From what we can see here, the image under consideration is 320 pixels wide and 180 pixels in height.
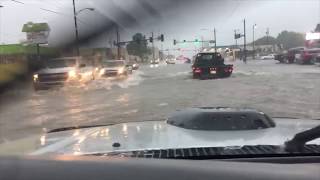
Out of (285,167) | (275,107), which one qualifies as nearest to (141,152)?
(285,167)

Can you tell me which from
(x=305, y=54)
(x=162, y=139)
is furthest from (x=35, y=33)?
(x=305, y=54)

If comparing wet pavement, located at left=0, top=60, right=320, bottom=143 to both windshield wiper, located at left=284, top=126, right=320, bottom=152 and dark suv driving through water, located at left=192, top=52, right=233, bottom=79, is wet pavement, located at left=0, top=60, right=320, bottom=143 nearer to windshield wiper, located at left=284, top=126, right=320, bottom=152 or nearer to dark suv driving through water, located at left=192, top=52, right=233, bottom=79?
windshield wiper, located at left=284, top=126, right=320, bottom=152

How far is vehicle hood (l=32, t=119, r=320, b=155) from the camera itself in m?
3.30

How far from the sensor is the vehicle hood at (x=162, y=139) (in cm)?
330

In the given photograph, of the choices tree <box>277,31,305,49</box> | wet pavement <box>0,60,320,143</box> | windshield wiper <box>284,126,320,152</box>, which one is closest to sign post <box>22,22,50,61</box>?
windshield wiper <box>284,126,320,152</box>

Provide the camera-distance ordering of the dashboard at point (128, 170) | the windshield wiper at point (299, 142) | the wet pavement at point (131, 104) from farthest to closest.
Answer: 1. the wet pavement at point (131, 104)
2. the windshield wiper at point (299, 142)
3. the dashboard at point (128, 170)

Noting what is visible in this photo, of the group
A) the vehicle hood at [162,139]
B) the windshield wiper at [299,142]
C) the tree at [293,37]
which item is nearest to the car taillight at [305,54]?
the tree at [293,37]

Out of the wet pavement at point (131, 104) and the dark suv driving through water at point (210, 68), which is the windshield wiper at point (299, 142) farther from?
the dark suv driving through water at point (210, 68)

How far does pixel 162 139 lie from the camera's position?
3570 millimetres

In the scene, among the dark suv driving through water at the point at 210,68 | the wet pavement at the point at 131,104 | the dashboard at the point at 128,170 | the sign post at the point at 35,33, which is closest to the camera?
the dashboard at the point at 128,170

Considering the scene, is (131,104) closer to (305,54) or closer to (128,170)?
(128,170)

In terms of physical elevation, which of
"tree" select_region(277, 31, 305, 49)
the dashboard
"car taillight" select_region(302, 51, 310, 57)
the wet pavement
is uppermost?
"tree" select_region(277, 31, 305, 49)

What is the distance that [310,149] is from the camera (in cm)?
290

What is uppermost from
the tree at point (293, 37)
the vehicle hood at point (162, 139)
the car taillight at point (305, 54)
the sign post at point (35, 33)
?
the sign post at point (35, 33)
